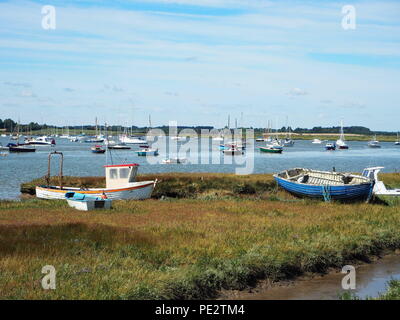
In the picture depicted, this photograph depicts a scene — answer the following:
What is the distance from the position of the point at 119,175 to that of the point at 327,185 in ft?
48.9

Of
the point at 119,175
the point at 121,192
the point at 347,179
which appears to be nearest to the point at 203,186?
the point at 119,175

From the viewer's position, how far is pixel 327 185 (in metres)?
36.3

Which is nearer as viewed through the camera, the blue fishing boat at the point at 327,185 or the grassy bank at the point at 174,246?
the grassy bank at the point at 174,246

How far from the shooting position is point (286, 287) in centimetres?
1772

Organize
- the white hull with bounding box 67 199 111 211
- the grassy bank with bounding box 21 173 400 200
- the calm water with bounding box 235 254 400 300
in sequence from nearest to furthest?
the calm water with bounding box 235 254 400 300
the white hull with bounding box 67 199 111 211
the grassy bank with bounding box 21 173 400 200

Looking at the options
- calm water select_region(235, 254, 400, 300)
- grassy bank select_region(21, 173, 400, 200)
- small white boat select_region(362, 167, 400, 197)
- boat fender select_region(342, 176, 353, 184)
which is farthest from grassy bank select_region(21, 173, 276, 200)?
calm water select_region(235, 254, 400, 300)

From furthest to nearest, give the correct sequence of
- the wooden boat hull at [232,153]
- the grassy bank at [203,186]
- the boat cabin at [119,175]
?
the wooden boat hull at [232,153] < the grassy bank at [203,186] < the boat cabin at [119,175]

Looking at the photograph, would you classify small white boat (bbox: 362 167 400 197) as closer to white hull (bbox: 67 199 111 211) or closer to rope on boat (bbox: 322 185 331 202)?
rope on boat (bbox: 322 185 331 202)

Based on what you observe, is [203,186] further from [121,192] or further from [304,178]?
[304,178]

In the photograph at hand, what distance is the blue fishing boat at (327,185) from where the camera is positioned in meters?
35.0

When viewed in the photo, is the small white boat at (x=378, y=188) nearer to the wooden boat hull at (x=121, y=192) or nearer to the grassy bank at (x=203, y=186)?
the grassy bank at (x=203, y=186)

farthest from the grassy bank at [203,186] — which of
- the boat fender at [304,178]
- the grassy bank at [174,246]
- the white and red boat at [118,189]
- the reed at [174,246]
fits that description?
the reed at [174,246]

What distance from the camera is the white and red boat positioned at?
38.2m

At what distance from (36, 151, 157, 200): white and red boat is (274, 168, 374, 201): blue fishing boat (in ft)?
33.5
